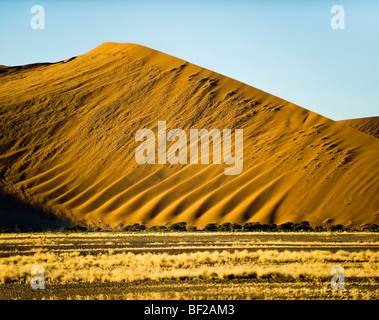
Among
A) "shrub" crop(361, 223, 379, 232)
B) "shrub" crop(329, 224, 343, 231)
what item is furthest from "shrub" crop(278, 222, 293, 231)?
"shrub" crop(361, 223, 379, 232)

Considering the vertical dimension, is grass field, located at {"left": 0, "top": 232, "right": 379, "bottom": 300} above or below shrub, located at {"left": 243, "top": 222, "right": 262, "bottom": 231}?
above

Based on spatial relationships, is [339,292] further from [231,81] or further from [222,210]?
[231,81]

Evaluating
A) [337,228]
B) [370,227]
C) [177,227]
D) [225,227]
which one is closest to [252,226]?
[225,227]

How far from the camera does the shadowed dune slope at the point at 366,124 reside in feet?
421

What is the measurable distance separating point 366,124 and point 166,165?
81766 mm

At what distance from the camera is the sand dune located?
56.7 metres

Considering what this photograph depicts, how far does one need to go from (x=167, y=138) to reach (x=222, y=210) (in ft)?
59.4

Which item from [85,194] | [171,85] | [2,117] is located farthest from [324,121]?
[2,117]

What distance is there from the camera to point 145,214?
58.7m

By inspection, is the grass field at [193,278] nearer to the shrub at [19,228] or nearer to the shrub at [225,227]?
the shrub at [225,227]

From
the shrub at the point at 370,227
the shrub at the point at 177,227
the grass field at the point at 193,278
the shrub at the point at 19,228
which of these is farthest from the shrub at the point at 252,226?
the grass field at the point at 193,278

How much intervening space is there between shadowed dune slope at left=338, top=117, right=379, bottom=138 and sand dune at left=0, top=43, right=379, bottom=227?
58.4 meters

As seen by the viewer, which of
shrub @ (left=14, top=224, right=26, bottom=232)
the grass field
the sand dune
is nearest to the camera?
the grass field

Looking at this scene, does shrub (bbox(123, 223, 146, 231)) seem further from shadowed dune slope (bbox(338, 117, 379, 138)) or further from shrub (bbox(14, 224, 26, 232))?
shadowed dune slope (bbox(338, 117, 379, 138))
